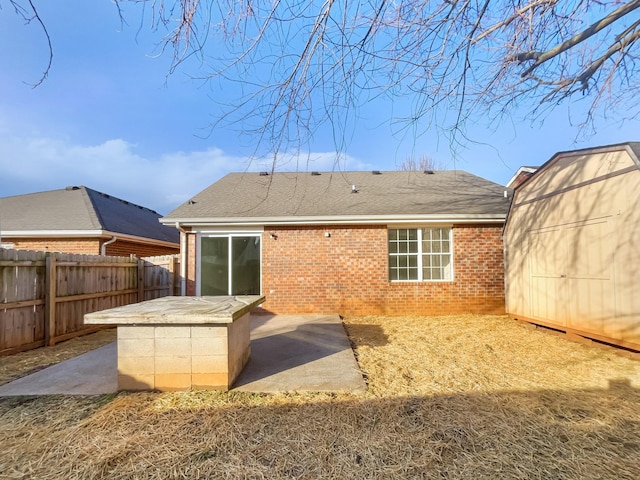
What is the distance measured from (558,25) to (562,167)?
11.2 ft

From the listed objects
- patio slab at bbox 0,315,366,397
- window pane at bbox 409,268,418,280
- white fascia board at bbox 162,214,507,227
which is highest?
white fascia board at bbox 162,214,507,227

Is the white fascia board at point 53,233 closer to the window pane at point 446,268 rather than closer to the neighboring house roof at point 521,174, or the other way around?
the window pane at point 446,268

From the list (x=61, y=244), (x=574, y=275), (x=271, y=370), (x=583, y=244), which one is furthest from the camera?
(x=61, y=244)

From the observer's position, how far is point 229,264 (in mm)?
9180

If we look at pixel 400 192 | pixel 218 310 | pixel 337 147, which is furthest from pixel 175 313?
pixel 400 192

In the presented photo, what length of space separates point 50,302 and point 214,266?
12.4 feet

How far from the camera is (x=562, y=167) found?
646cm

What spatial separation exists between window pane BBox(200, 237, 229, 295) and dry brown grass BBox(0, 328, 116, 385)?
2653mm

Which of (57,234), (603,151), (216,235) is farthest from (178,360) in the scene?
(57,234)

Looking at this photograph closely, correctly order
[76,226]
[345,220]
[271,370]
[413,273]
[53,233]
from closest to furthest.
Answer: [271,370] < [345,220] < [413,273] < [53,233] < [76,226]

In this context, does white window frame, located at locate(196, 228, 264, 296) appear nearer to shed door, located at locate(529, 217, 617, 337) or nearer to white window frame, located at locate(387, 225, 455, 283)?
white window frame, located at locate(387, 225, 455, 283)

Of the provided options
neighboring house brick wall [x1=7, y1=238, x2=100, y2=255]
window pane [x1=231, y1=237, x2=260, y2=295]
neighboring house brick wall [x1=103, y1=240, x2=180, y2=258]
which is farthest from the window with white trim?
neighboring house brick wall [x1=7, y1=238, x2=100, y2=255]

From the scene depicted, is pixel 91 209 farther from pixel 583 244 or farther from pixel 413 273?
pixel 583 244

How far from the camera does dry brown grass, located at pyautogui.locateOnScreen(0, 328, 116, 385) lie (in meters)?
4.67
